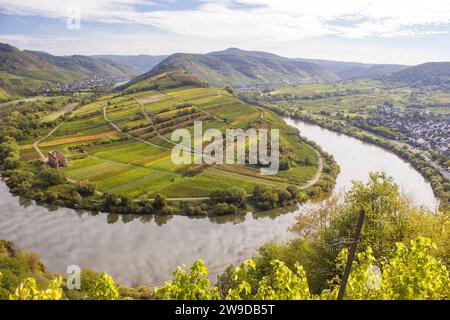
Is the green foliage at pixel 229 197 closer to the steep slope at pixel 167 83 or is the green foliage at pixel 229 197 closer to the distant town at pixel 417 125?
the distant town at pixel 417 125

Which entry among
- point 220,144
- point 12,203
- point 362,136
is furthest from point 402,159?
point 12,203

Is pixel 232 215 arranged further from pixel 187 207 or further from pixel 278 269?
pixel 278 269

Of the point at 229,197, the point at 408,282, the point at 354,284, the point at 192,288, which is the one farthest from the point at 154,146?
the point at 408,282

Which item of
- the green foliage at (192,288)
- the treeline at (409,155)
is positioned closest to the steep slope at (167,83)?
the treeline at (409,155)

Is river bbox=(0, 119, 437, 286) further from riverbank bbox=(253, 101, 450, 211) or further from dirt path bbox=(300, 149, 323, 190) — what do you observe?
riverbank bbox=(253, 101, 450, 211)

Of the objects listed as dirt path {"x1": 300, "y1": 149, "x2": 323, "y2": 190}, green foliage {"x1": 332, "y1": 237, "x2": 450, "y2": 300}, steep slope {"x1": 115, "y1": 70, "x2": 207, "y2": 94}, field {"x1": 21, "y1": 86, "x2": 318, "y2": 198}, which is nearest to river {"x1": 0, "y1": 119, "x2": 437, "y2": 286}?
dirt path {"x1": 300, "y1": 149, "x2": 323, "y2": 190}

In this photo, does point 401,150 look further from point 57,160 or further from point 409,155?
point 57,160
